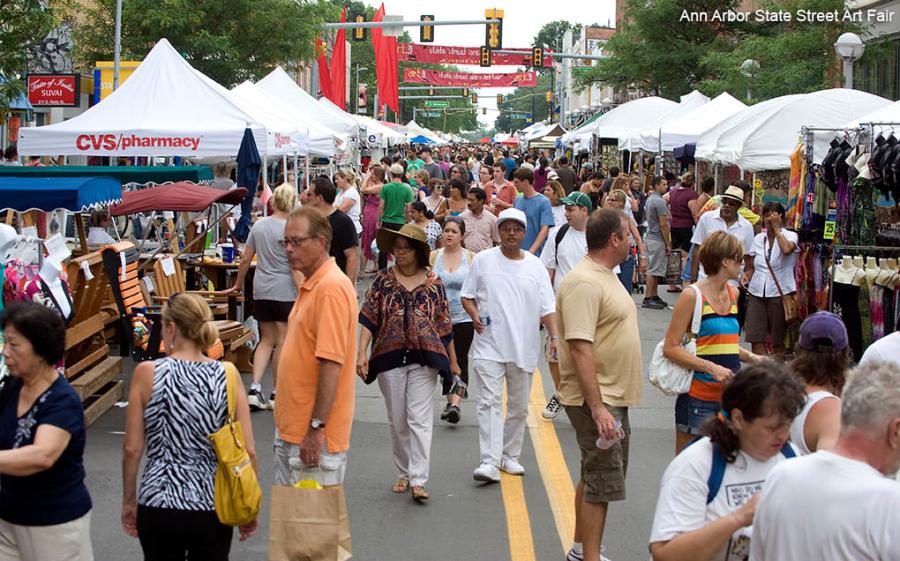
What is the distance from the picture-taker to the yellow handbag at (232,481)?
4.58m

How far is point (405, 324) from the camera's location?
7.36 metres

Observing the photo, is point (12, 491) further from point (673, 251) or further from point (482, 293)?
point (673, 251)

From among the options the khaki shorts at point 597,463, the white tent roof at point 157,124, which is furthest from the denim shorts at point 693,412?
the white tent roof at point 157,124

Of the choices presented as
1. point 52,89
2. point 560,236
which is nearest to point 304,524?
point 560,236

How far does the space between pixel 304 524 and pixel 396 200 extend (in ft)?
41.9

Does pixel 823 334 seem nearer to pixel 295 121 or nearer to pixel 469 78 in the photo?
pixel 295 121

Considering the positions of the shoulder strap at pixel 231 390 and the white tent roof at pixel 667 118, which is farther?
the white tent roof at pixel 667 118

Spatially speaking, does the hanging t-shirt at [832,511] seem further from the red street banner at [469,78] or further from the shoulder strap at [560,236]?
the red street banner at [469,78]

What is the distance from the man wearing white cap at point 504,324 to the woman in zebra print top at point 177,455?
10.5 feet

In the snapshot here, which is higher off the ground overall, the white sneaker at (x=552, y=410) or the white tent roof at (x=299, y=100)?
the white tent roof at (x=299, y=100)

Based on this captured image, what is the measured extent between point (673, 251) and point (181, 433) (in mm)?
14749

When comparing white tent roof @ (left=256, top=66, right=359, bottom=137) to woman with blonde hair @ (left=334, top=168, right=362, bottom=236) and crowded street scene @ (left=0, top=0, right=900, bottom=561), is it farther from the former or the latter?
woman with blonde hair @ (left=334, top=168, right=362, bottom=236)

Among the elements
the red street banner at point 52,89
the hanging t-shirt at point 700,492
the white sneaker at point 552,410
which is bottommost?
the white sneaker at point 552,410

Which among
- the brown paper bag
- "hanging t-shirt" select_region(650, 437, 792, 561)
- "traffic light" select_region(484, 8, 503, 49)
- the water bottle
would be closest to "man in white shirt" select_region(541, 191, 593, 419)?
the water bottle
